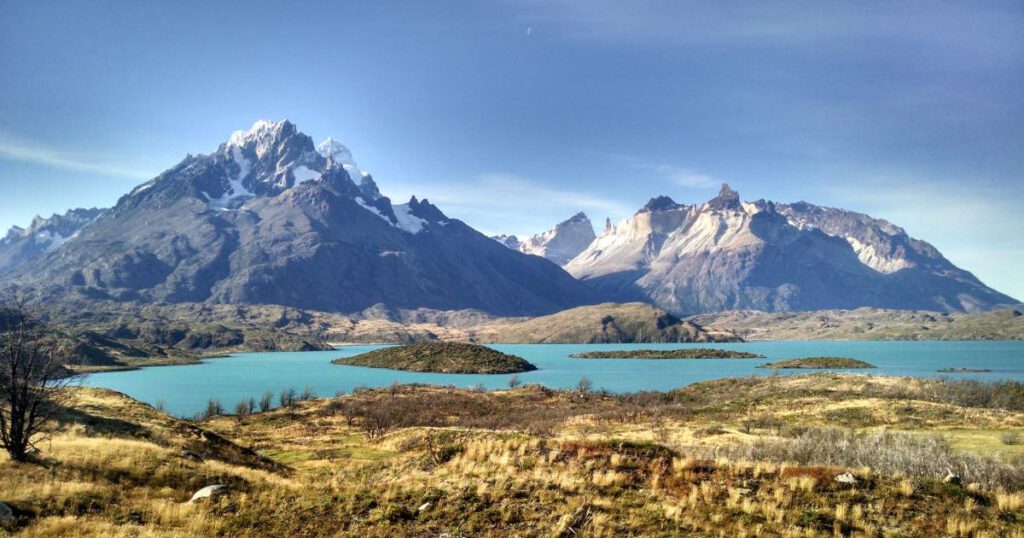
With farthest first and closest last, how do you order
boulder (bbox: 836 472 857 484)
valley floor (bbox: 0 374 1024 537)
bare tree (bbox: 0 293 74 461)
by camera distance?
bare tree (bbox: 0 293 74 461), boulder (bbox: 836 472 857 484), valley floor (bbox: 0 374 1024 537)

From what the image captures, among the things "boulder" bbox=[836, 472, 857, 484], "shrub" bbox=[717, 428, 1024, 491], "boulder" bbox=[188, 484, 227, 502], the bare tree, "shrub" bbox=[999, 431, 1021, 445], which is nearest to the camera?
"boulder" bbox=[836, 472, 857, 484]

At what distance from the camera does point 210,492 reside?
2575cm

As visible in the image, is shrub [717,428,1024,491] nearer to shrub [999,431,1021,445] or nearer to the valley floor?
the valley floor

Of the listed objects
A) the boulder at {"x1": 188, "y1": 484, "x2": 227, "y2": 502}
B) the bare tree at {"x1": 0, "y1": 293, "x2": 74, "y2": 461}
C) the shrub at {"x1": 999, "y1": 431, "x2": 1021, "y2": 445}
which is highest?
the bare tree at {"x1": 0, "y1": 293, "x2": 74, "y2": 461}

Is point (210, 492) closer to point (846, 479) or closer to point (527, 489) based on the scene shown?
point (527, 489)

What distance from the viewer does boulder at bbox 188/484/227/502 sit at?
25203 mm

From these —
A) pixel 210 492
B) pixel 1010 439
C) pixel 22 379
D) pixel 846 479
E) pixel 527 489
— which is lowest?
pixel 1010 439

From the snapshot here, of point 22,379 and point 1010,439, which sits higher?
point 22,379

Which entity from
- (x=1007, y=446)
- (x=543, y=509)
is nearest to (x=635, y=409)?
(x=1007, y=446)

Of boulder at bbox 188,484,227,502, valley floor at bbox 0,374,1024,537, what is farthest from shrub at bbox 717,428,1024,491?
boulder at bbox 188,484,227,502

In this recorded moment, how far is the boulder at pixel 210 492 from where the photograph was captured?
25203 millimetres

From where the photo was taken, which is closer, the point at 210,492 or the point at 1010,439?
the point at 210,492

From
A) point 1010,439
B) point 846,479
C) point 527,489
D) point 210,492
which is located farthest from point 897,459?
point 210,492

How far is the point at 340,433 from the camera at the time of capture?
74750 millimetres
